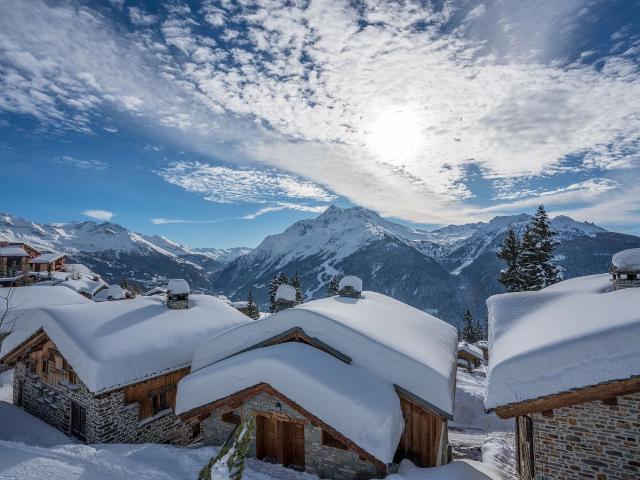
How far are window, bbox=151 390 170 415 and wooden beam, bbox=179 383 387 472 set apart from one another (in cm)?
483

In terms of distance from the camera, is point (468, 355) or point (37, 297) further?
point (468, 355)

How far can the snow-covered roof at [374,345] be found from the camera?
1116 centimetres

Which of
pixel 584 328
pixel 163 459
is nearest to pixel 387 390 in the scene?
pixel 584 328

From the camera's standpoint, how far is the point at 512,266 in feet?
105

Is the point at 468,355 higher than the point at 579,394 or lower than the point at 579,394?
lower

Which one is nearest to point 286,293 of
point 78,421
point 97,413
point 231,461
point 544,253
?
point 97,413

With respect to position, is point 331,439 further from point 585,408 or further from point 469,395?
point 469,395

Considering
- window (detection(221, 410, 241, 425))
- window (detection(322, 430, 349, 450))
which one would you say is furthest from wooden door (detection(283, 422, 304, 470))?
window (detection(221, 410, 241, 425))

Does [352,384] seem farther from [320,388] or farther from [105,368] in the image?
[105,368]

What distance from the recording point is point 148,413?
51.5ft

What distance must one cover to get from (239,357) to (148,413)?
6895 millimetres

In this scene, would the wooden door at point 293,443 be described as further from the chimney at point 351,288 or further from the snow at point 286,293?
the chimney at point 351,288

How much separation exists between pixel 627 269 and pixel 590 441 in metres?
6.50

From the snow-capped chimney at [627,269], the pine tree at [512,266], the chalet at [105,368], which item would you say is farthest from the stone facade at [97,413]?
the pine tree at [512,266]
